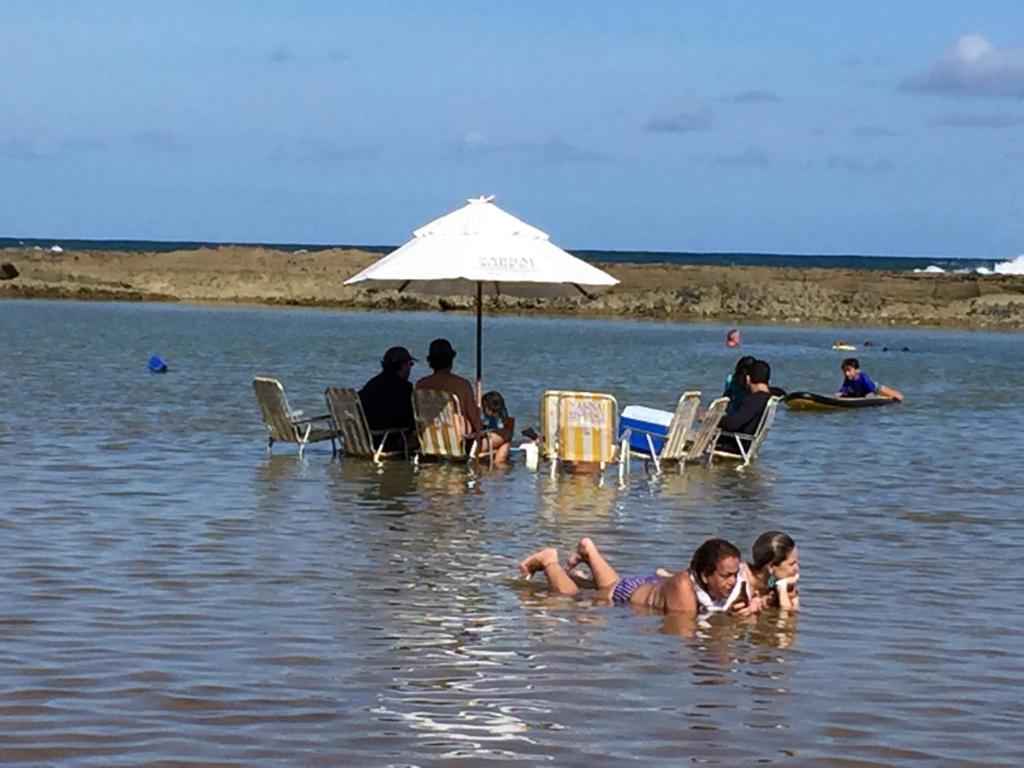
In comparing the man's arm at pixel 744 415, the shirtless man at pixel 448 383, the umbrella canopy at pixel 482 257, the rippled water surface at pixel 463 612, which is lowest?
the rippled water surface at pixel 463 612

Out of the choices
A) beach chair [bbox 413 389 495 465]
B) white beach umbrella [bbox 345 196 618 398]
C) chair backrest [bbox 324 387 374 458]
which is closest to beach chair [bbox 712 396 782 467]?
white beach umbrella [bbox 345 196 618 398]

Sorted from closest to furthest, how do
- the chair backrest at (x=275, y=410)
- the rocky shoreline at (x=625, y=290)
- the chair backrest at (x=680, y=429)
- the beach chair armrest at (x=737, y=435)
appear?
the chair backrest at (x=680, y=429) → the chair backrest at (x=275, y=410) → the beach chair armrest at (x=737, y=435) → the rocky shoreline at (x=625, y=290)

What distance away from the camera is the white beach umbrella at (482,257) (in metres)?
15.1

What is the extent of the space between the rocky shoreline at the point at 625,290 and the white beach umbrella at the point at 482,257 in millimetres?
37982

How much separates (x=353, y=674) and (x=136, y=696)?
947 millimetres

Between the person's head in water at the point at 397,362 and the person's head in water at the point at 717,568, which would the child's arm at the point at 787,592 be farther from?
the person's head in water at the point at 397,362

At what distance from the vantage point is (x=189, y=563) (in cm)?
1028

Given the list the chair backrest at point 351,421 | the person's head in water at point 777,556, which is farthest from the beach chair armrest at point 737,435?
the person's head in water at point 777,556

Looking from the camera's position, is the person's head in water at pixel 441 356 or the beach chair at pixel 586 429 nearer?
the beach chair at pixel 586 429

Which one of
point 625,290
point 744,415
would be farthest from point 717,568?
point 625,290

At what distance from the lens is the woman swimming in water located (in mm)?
9086

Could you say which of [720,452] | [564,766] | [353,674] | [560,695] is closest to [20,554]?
[353,674]

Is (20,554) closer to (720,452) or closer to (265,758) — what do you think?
(265,758)

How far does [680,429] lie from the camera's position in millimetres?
15492
